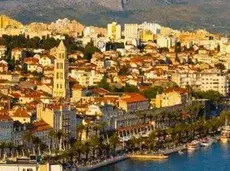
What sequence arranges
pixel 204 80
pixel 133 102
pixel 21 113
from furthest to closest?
pixel 204 80 → pixel 133 102 → pixel 21 113

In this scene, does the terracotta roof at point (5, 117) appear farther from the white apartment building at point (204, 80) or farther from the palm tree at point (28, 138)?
the white apartment building at point (204, 80)

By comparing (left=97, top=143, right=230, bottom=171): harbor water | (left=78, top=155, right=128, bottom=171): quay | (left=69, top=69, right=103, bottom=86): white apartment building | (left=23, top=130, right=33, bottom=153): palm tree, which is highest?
(left=69, top=69, right=103, bottom=86): white apartment building

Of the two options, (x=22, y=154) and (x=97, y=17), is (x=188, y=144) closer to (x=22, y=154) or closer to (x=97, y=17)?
(x=22, y=154)

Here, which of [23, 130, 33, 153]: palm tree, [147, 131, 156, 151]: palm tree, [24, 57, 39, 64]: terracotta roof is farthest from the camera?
[24, 57, 39, 64]: terracotta roof

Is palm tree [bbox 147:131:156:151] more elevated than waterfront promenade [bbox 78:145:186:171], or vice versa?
palm tree [bbox 147:131:156:151]

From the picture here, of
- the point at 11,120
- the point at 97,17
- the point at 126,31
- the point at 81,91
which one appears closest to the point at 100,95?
the point at 81,91

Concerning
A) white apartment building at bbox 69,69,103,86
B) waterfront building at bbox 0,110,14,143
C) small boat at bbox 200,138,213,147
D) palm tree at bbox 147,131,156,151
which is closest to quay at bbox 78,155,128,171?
palm tree at bbox 147,131,156,151

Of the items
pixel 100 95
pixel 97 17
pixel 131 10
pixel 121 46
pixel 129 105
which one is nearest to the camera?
pixel 129 105

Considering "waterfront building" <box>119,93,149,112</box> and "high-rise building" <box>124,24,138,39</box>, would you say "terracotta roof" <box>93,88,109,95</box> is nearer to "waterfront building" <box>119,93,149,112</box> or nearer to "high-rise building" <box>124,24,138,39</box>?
"waterfront building" <box>119,93,149,112</box>

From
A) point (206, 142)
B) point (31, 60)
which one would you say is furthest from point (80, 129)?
point (31, 60)

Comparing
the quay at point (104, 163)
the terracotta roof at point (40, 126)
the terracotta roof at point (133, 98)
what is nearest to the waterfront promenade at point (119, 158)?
the quay at point (104, 163)

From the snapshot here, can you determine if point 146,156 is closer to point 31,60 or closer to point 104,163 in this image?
point 104,163
